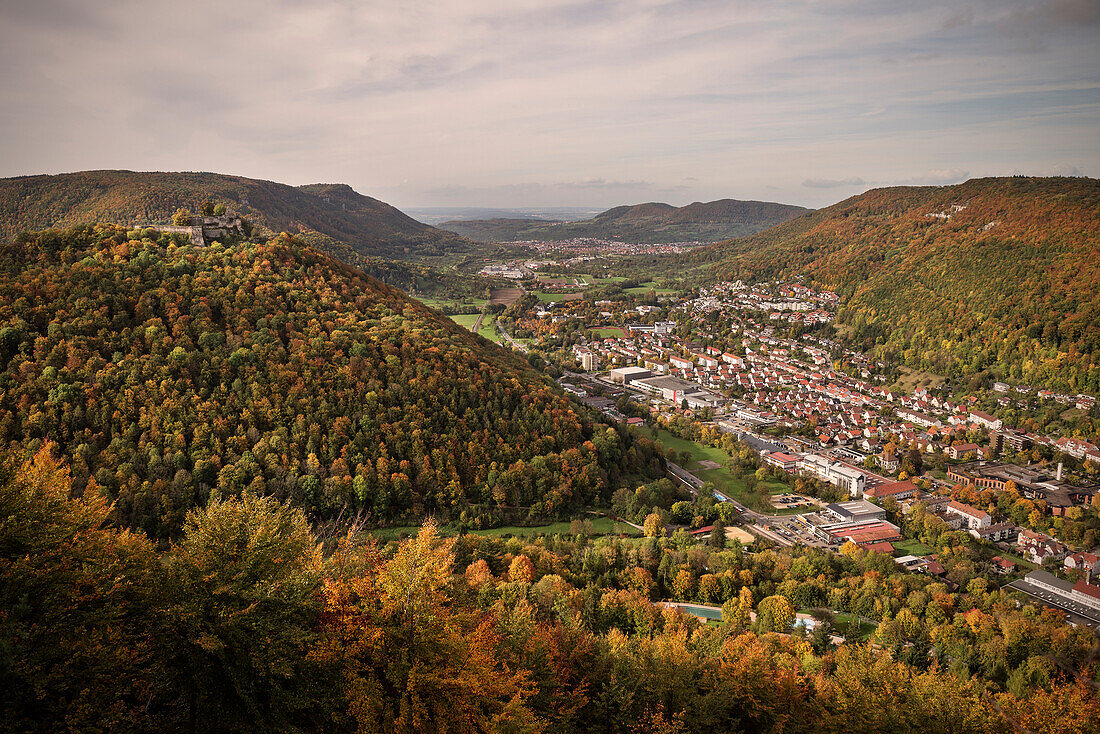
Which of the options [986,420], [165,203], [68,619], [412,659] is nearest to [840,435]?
[986,420]

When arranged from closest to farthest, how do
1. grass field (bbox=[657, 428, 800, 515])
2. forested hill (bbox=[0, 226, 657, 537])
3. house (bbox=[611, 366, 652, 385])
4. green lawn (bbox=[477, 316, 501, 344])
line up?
forested hill (bbox=[0, 226, 657, 537]), grass field (bbox=[657, 428, 800, 515]), house (bbox=[611, 366, 652, 385]), green lawn (bbox=[477, 316, 501, 344])

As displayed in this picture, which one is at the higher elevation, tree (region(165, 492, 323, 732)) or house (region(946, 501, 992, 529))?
tree (region(165, 492, 323, 732))

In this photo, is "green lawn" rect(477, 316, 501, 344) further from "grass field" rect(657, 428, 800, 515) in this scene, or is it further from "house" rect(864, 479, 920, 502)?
"house" rect(864, 479, 920, 502)

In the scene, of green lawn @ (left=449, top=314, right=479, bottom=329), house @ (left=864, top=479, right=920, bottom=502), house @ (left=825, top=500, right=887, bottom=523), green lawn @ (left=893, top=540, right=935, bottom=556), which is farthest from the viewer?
green lawn @ (left=449, top=314, right=479, bottom=329)

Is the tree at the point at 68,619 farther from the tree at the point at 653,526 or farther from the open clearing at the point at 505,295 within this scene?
the open clearing at the point at 505,295

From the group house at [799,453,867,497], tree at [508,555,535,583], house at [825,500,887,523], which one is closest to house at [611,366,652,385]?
house at [799,453,867,497]
